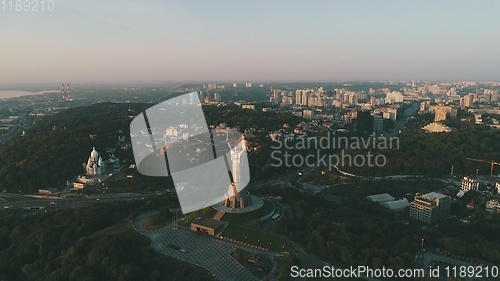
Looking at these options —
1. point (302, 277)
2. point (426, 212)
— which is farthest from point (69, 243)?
point (426, 212)

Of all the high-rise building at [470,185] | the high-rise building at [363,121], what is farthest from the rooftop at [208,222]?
the high-rise building at [363,121]

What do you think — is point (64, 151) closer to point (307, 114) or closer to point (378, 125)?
point (307, 114)

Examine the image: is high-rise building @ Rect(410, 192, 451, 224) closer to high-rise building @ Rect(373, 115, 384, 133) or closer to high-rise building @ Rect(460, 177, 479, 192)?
high-rise building @ Rect(460, 177, 479, 192)

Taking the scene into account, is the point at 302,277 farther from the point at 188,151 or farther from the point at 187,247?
the point at 188,151

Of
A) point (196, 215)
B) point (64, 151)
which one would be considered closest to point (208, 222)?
point (196, 215)

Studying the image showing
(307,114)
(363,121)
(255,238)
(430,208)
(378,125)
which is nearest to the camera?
(255,238)

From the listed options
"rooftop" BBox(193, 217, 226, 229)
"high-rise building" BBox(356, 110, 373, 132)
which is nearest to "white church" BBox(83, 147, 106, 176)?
"rooftop" BBox(193, 217, 226, 229)

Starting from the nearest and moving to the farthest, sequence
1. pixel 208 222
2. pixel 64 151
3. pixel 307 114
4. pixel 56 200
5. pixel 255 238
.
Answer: pixel 255 238, pixel 208 222, pixel 56 200, pixel 64 151, pixel 307 114
